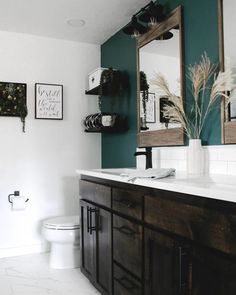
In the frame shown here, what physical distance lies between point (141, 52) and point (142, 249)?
1705 millimetres

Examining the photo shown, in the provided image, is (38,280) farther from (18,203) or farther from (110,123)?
(110,123)

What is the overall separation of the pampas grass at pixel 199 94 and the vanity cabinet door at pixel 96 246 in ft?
2.60

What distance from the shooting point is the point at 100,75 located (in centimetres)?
308

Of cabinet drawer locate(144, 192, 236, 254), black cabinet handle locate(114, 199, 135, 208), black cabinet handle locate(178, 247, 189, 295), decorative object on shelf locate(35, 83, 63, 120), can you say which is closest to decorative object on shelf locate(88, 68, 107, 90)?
decorative object on shelf locate(35, 83, 63, 120)

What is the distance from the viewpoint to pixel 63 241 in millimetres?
2725

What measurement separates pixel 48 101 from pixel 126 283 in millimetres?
2118

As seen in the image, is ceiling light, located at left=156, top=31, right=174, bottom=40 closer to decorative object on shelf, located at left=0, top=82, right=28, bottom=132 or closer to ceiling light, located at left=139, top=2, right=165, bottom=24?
ceiling light, located at left=139, top=2, right=165, bottom=24

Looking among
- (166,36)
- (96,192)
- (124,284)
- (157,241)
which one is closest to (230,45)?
(166,36)

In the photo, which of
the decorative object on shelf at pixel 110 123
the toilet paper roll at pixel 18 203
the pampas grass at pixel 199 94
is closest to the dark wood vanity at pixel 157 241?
the pampas grass at pixel 199 94

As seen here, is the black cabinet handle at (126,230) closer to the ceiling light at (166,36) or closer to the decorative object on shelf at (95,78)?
the ceiling light at (166,36)

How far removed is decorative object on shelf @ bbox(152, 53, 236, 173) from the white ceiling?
0.87 metres

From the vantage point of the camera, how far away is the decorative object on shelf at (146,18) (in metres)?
2.37

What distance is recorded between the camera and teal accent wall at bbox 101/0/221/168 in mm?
1978

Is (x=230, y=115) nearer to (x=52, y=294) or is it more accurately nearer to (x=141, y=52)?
(x=141, y=52)
